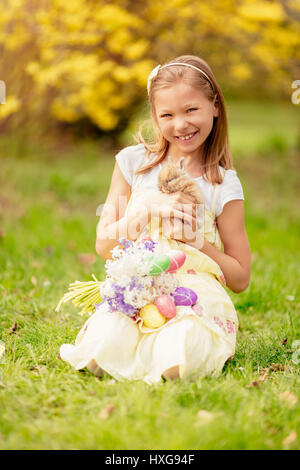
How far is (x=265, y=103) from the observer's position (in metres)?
19.5

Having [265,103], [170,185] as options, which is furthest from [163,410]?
[265,103]

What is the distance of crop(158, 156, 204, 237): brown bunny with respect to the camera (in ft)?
6.61

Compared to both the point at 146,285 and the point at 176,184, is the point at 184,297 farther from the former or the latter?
the point at 176,184

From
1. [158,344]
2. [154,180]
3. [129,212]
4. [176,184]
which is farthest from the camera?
[154,180]

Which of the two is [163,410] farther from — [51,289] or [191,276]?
[51,289]

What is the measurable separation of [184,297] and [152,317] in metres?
0.14

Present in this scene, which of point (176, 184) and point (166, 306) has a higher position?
point (176, 184)

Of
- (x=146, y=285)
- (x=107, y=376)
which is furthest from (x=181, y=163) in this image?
(x=107, y=376)

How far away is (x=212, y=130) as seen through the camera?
2.29 metres

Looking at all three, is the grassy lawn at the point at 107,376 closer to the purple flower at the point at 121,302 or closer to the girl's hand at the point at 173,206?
the purple flower at the point at 121,302

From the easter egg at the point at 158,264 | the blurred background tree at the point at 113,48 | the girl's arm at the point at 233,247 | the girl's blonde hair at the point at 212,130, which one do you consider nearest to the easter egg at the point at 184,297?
the easter egg at the point at 158,264

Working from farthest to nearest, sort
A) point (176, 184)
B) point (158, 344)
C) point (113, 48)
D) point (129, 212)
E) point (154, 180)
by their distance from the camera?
point (113, 48) < point (154, 180) < point (129, 212) < point (176, 184) < point (158, 344)

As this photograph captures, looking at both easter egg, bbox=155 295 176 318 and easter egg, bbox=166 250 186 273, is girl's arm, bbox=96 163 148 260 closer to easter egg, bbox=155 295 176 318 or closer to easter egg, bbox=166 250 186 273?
easter egg, bbox=166 250 186 273

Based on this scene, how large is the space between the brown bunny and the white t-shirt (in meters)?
0.14
